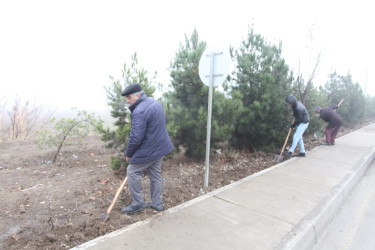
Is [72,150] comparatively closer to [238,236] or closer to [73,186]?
[73,186]

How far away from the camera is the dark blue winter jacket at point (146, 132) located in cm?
280

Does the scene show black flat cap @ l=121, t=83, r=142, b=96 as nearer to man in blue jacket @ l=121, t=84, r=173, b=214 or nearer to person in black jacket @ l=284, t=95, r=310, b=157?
man in blue jacket @ l=121, t=84, r=173, b=214

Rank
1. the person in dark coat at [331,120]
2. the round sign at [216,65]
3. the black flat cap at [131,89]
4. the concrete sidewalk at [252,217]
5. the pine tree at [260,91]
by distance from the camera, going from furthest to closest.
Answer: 1. the person in dark coat at [331,120]
2. the pine tree at [260,91]
3. the round sign at [216,65]
4. the black flat cap at [131,89]
5. the concrete sidewalk at [252,217]

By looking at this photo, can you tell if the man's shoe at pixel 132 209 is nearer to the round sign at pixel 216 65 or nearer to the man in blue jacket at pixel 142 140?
the man in blue jacket at pixel 142 140

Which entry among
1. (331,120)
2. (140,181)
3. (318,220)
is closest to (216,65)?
(140,181)

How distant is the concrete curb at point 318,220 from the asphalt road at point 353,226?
78 mm

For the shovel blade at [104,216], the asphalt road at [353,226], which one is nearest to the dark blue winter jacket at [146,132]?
the shovel blade at [104,216]

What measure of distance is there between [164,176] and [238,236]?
7.24 feet

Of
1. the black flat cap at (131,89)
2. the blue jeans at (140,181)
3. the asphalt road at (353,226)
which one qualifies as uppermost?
the black flat cap at (131,89)

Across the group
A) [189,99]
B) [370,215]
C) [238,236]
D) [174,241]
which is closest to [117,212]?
[174,241]

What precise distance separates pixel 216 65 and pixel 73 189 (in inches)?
125

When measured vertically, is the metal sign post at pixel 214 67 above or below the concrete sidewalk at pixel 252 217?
above

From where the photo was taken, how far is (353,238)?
2.79 meters

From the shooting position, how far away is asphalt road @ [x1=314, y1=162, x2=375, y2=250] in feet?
8.76
